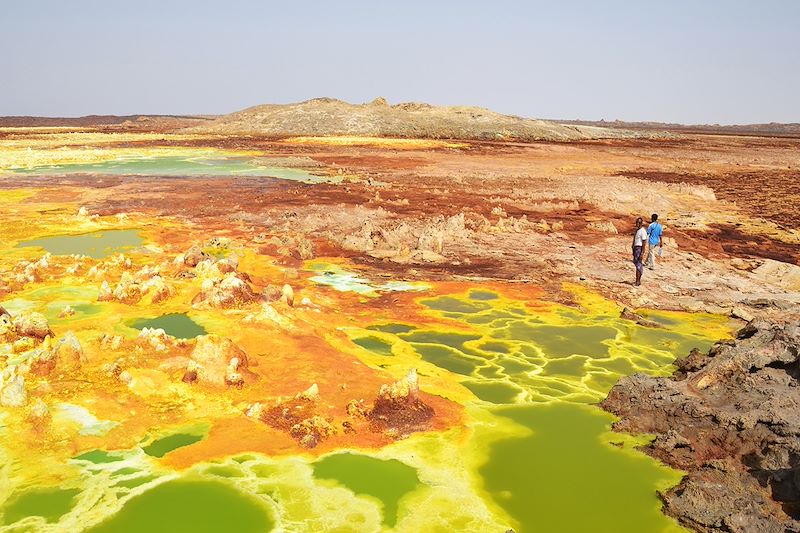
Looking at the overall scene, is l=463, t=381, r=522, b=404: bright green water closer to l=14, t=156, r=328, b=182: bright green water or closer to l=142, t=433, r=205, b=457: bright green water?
l=142, t=433, r=205, b=457: bright green water

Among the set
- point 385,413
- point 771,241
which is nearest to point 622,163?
point 771,241

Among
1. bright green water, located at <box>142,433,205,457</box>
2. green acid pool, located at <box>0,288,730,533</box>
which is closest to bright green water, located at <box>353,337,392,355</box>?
green acid pool, located at <box>0,288,730,533</box>

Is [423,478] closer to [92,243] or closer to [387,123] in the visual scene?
[92,243]

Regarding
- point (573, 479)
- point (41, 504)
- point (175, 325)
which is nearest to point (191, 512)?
point (41, 504)

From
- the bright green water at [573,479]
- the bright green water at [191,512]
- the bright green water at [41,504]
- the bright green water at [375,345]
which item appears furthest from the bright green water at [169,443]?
the bright green water at [375,345]

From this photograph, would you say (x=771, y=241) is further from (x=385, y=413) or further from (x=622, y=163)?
(x=622, y=163)

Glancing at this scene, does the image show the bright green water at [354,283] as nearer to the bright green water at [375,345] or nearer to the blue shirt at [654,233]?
the bright green water at [375,345]
